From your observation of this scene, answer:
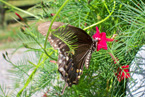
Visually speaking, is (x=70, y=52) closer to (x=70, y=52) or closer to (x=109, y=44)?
(x=70, y=52)

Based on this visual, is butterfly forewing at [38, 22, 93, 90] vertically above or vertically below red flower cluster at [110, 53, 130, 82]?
above

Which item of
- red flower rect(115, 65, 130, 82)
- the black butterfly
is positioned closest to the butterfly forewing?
the black butterfly

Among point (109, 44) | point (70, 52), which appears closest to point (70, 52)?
point (70, 52)

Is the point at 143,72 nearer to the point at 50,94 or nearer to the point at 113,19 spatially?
the point at 113,19

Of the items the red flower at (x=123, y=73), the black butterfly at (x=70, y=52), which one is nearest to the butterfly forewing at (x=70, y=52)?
the black butterfly at (x=70, y=52)

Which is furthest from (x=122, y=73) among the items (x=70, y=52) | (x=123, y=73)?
(x=70, y=52)

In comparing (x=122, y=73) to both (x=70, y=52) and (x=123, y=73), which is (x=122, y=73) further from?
(x=70, y=52)

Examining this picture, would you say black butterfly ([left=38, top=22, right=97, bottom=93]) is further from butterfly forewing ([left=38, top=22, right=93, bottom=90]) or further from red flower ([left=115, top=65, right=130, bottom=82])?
red flower ([left=115, top=65, right=130, bottom=82])

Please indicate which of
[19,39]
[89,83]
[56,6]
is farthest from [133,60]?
[19,39]
